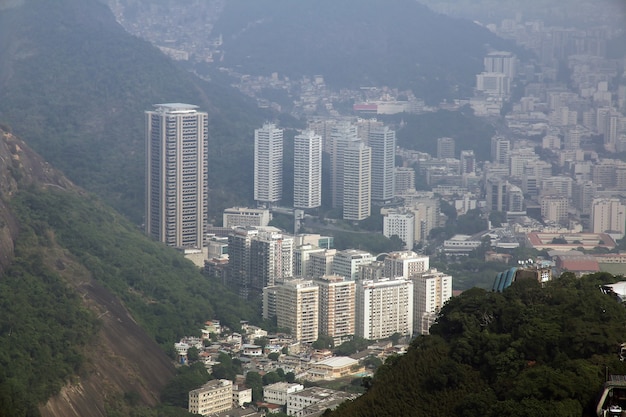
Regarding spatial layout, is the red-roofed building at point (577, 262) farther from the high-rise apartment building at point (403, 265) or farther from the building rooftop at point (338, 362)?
the building rooftop at point (338, 362)

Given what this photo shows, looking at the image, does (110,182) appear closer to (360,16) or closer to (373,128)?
(373,128)

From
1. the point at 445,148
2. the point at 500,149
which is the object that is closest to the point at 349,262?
the point at 500,149

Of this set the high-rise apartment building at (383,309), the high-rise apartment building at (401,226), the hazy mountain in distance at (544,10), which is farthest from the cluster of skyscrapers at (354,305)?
the high-rise apartment building at (401,226)

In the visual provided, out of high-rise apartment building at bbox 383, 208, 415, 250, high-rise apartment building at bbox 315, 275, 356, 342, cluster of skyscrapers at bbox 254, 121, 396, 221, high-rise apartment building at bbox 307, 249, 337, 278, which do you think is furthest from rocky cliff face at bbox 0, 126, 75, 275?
cluster of skyscrapers at bbox 254, 121, 396, 221

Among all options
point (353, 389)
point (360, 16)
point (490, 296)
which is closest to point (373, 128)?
point (360, 16)

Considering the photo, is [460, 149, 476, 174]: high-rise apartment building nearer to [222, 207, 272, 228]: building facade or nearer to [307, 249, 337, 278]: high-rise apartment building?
[222, 207, 272, 228]: building facade

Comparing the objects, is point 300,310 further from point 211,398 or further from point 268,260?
point 211,398
